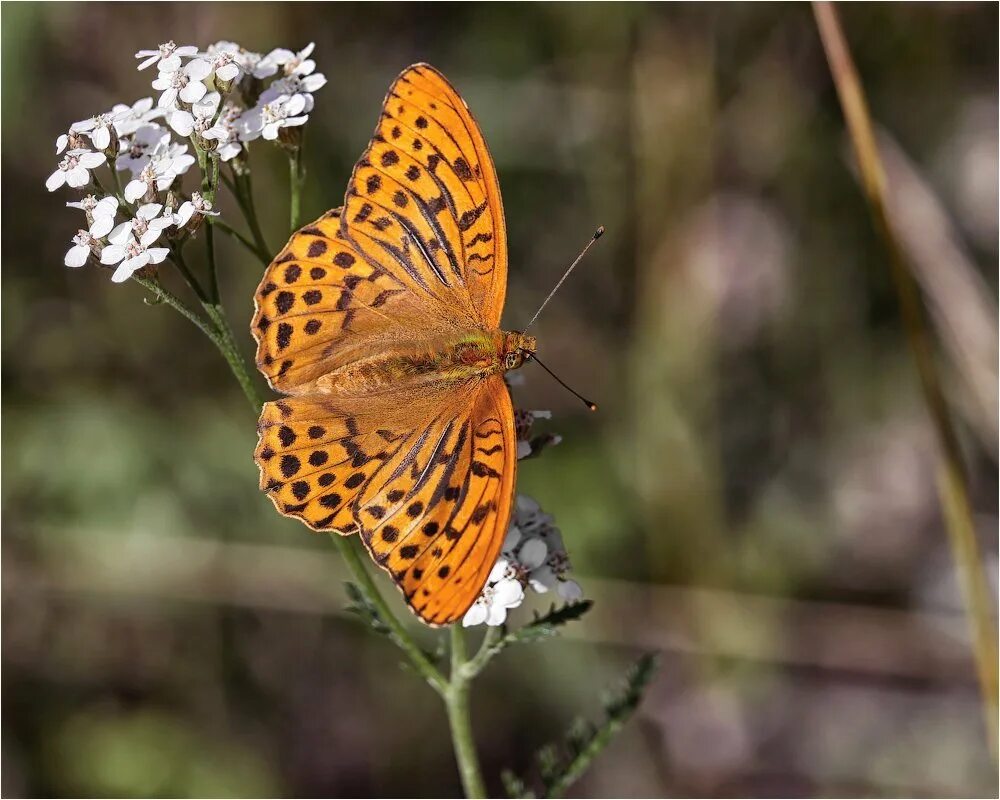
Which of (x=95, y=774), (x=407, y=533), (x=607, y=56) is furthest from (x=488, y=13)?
(x=95, y=774)

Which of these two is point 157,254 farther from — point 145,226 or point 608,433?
point 608,433

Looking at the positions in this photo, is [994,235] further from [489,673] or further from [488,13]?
[489,673]

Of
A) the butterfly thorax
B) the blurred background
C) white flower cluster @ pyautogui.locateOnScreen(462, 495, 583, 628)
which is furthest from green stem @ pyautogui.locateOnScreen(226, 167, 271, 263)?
the blurred background

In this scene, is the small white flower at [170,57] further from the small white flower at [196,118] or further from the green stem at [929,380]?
the green stem at [929,380]

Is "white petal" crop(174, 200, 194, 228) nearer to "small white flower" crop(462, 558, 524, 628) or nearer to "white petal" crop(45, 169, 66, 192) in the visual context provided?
"white petal" crop(45, 169, 66, 192)

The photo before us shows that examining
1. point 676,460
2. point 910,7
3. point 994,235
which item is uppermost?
point 910,7

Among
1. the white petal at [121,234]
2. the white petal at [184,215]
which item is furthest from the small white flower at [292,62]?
the white petal at [121,234]
